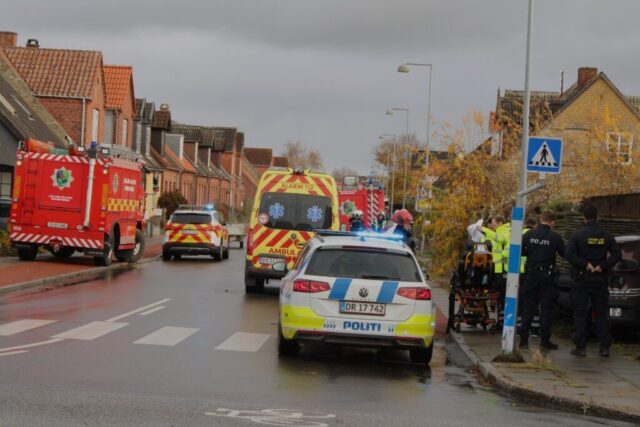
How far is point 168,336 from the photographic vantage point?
14.3 m

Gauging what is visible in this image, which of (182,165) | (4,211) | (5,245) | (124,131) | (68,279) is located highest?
(124,131)

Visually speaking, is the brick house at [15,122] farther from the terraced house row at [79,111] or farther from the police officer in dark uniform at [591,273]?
the police officer in dark uniform at [591,273]

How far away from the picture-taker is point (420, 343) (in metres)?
12.5

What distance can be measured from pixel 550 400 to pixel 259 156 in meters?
152

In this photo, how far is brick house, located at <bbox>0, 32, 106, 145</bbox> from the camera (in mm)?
49844

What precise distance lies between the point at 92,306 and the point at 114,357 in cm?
661

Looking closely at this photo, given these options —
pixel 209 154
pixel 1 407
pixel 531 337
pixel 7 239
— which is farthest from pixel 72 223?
pixel 209 154

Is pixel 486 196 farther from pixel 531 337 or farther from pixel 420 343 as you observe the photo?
pixel 420 343

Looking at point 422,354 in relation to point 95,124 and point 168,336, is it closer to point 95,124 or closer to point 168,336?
point 168,336

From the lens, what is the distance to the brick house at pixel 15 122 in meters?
40.0

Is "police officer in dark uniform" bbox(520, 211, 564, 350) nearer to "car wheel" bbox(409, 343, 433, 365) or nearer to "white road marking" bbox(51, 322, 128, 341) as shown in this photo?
"car wheel" bbox(409, 343, 433, 365)

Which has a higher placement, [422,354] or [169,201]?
[169,201]

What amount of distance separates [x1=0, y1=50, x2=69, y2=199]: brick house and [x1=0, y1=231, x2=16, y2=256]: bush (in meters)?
10.5

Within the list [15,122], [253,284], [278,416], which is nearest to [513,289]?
[278,416]
